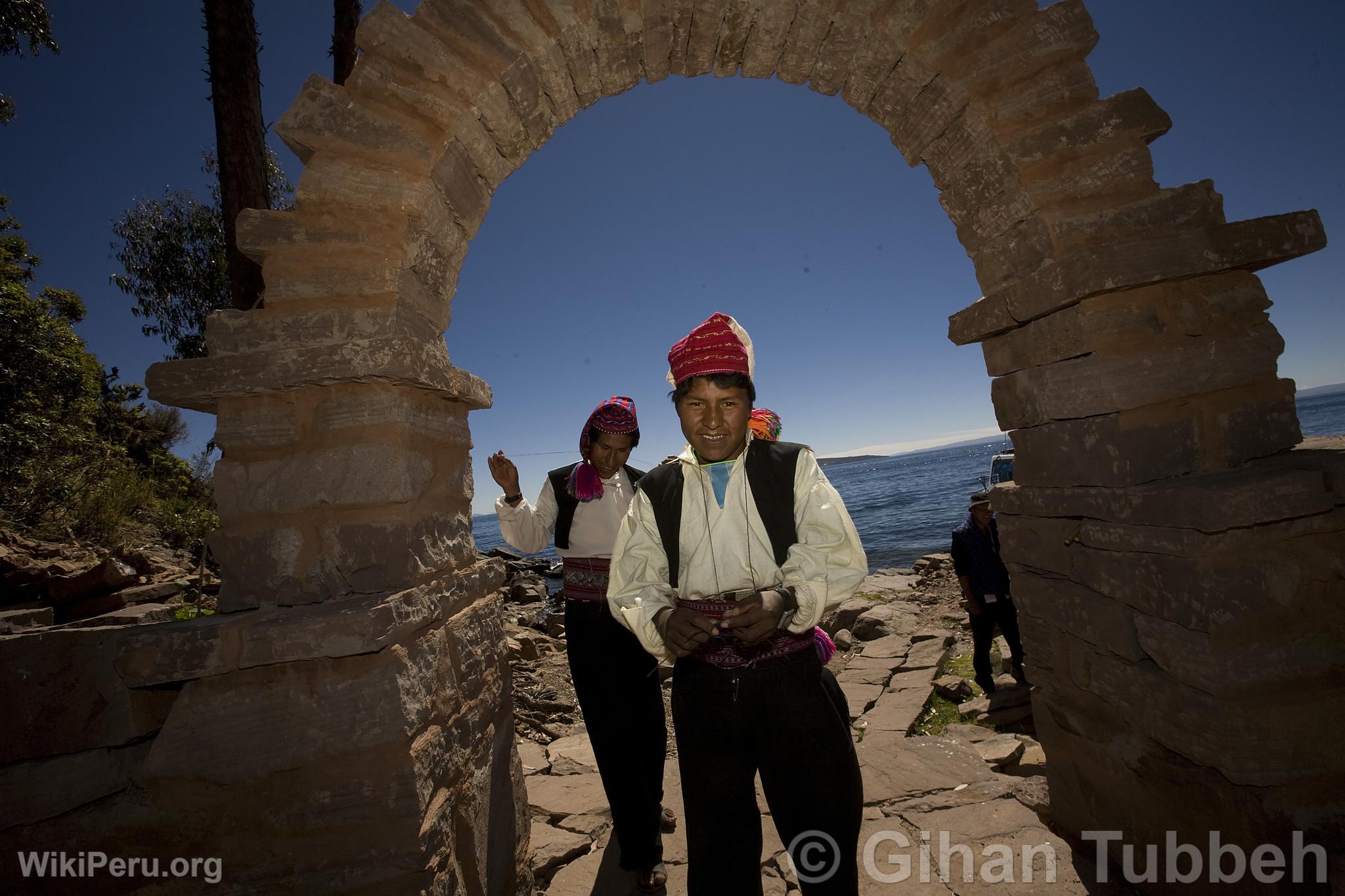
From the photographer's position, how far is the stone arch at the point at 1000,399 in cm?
183

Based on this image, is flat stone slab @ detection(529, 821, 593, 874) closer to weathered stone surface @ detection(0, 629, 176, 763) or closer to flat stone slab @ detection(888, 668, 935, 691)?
weathered stone surface @ detection(0, 629, 176, 763)

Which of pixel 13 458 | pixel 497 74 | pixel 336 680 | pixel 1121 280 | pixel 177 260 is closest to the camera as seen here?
pixel 336 680

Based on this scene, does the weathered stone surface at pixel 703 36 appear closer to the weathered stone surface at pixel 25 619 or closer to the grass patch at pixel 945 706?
the weathered stone surface at pixel 25 619

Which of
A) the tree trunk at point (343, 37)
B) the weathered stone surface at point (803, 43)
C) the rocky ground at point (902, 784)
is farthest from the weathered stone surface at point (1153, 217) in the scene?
the tree trunk at point (343, 37)

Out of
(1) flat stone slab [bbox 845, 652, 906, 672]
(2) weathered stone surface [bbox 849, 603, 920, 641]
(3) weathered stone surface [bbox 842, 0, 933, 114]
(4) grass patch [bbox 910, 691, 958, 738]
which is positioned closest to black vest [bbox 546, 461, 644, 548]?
(3) weathered stone surface [bbox 842, 0, 933, 114]

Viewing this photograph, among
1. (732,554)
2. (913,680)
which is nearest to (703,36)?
(732,554)

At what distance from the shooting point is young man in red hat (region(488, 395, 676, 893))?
2637mm

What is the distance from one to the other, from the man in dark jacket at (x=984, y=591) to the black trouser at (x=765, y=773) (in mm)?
4228

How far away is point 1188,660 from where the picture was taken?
191cm

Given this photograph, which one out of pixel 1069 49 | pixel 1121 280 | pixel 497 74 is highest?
pixel 497 74

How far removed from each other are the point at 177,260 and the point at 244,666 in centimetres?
1604

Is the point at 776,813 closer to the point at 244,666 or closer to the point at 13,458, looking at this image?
the point at 244,666

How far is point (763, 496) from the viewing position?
1775 mm

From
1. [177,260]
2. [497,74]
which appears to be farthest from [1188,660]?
[177,260]
